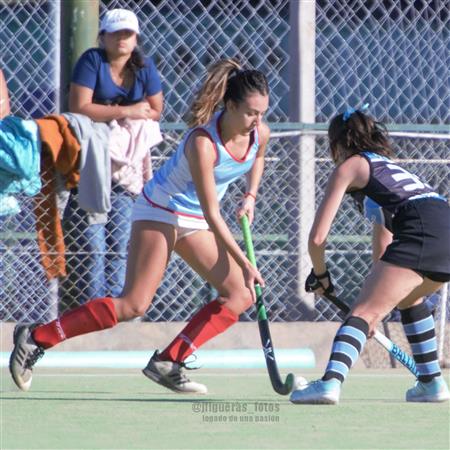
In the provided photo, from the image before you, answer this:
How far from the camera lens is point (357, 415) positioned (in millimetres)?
5832

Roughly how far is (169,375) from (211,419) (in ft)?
3.63

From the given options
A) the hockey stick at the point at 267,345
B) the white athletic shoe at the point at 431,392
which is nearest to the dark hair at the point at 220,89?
the hockey stick at the point at 267,345

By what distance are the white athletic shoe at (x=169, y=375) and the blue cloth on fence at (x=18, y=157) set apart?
5.27 feet

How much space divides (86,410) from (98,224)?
257cm

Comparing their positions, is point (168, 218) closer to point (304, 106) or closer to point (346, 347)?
point (346, 347)

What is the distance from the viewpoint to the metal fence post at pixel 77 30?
8.88 meters

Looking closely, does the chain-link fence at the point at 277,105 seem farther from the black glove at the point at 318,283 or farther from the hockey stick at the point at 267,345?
the black glove at the point at 318,283

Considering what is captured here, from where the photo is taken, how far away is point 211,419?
18.7ft

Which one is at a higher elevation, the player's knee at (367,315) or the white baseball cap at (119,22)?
the white baseball cap at (119,22)

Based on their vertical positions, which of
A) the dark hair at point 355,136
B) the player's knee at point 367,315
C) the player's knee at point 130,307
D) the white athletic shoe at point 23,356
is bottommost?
the white athletic shoe at point 23,356

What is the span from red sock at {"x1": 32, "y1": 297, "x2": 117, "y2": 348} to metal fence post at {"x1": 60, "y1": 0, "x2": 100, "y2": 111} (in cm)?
239

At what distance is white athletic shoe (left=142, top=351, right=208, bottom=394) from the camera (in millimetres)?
6793

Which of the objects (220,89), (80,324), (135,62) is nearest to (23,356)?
(80,324)

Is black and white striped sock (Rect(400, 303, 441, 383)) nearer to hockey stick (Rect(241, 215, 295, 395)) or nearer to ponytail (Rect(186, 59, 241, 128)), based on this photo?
hockey stick (Rect(241, 215, 295, 395))
